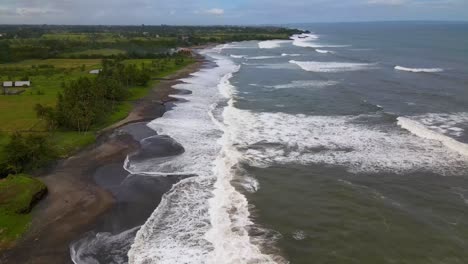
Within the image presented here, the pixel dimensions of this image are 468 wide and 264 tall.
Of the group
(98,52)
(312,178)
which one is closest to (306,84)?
(312,178)

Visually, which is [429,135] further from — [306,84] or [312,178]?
[306,84]

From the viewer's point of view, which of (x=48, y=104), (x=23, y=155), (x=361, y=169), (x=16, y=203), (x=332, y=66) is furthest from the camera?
(x=332, y=66)

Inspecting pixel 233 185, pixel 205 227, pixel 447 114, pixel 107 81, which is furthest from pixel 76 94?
pixel 447 114

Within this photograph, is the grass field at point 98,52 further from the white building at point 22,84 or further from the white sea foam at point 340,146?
the white sea foam at point 340,146

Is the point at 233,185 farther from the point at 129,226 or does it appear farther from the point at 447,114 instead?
the point at 447,114

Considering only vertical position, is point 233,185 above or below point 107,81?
below

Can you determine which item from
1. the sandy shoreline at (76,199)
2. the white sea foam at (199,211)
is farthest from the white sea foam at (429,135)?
the sandy shoreline at (76,199)
